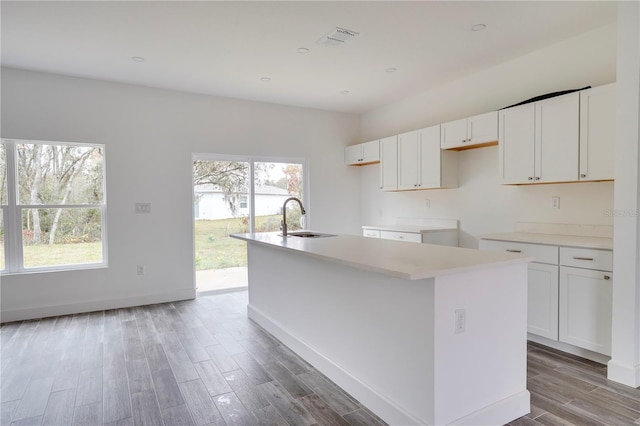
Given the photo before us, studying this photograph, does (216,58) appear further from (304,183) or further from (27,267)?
(27,267)

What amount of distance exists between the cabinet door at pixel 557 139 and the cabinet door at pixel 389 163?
1896 millimetres

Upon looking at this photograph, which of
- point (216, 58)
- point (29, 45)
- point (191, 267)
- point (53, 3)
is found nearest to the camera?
point (53, 3)

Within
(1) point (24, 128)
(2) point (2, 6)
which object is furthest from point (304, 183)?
(2) point (2, 6)

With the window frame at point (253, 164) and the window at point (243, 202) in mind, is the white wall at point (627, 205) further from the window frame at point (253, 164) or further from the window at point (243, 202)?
the window at point (243, 202)

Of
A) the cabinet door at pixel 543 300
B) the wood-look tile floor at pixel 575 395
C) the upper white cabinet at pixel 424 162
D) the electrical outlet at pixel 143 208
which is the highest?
the upper white cabinet at pixel 424 162

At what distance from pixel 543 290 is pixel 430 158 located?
195 centimetres

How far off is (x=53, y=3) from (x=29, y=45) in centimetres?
99

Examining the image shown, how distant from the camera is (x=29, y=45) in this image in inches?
129

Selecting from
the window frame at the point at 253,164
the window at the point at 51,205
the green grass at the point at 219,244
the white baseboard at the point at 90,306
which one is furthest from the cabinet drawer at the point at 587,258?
the window at the point at 51,205

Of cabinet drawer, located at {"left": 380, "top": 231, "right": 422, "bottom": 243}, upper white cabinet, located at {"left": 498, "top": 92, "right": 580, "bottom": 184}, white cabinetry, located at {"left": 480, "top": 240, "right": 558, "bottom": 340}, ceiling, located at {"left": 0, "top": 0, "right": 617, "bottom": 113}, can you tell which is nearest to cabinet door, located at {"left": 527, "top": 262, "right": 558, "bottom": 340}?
white cabinetry, located at {"left": 480, "top": 240, "right": 558, "bottom": 340}

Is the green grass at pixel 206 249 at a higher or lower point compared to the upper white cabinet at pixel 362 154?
lower

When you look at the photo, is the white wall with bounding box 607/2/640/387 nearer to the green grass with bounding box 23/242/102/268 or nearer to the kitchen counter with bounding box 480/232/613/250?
the kitchen counter with bounding box 480/232/613/250

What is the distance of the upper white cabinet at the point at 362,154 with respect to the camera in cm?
534

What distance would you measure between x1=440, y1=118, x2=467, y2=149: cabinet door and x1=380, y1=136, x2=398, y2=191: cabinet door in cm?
81
